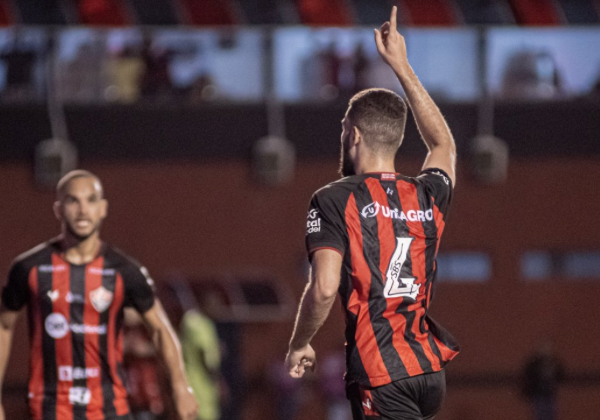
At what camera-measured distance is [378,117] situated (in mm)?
3859

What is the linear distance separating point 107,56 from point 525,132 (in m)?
6.08

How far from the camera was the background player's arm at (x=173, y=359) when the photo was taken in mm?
5078

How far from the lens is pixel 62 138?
13609mm

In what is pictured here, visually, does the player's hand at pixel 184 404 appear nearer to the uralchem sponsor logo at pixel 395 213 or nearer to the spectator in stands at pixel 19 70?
the uralchem sponsor logo at pixel 395 213

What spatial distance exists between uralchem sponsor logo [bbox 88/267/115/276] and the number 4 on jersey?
193 centimetres

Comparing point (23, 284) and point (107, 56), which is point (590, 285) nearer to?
point (107, 56)

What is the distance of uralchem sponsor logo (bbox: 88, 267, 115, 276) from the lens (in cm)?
523

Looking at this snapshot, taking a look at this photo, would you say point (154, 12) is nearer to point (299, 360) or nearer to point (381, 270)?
point (381, 270)

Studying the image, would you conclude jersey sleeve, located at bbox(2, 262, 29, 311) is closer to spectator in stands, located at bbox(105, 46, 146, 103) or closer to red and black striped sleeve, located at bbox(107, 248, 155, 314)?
red and black striped sleeve, located at bbox(107, 248, 155, 314)

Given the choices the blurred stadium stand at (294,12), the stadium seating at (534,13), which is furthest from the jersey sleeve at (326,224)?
the stadium seating at (534,13)

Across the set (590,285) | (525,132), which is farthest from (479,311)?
(525,132)

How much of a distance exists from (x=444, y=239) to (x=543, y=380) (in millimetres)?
2414

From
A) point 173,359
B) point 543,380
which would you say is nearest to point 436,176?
point 173,359

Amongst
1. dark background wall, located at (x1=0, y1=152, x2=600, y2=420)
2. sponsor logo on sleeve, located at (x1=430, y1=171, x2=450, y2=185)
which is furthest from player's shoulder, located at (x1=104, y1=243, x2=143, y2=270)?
dark background wall, located at (x1=0, y1=152, x2=600, y2=420)
